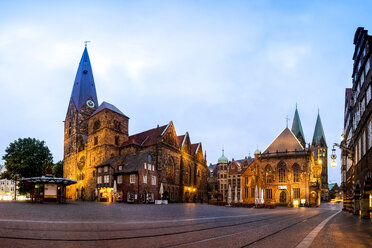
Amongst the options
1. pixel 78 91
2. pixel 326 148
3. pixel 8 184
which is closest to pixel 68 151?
pixel 78 91

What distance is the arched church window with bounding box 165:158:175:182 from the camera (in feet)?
199

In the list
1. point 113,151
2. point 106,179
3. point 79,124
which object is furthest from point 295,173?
point 79,124

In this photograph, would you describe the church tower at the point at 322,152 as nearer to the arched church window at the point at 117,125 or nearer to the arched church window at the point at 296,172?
the arched church window at the point at 296,172

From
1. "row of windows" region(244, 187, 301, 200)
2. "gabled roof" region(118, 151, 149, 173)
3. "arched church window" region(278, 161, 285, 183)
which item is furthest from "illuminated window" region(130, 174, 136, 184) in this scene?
"arched church window" region(278, 161, 285, 183)

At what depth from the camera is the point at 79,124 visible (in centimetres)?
7438

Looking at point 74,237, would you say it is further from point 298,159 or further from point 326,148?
point 326,148

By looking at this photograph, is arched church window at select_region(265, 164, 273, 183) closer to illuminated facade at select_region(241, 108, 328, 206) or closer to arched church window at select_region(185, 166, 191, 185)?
illuminated facade at select_region(241, 108, 328, 206)

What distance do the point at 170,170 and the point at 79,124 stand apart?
26.0 metres

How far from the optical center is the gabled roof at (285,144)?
208 feet

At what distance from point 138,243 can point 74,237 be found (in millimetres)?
2021

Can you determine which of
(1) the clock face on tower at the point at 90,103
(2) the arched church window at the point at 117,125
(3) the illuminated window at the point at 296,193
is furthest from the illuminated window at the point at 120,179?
(3) the illuminated window at the point at 296,193

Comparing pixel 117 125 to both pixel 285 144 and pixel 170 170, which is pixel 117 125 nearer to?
pixel 170 170

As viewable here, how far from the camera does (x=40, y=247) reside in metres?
7.77

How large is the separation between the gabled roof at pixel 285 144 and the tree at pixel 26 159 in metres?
42.4
